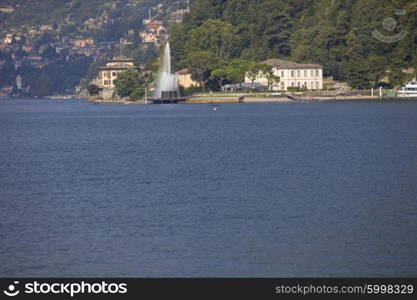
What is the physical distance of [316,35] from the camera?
428 ft

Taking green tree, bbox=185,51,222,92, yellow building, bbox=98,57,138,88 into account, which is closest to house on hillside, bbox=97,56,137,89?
yellow building, bbox=98,57,138,88

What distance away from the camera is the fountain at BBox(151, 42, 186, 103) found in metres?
132

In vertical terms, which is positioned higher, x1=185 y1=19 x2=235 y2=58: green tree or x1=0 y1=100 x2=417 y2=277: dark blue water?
x1=185 y1=19 x2=235 y2=58: green tree

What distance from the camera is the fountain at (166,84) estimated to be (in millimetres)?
131875

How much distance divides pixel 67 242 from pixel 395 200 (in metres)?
9.40

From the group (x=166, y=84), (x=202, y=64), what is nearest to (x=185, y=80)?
(x=166, y=84)

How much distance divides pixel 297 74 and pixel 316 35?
6350mm

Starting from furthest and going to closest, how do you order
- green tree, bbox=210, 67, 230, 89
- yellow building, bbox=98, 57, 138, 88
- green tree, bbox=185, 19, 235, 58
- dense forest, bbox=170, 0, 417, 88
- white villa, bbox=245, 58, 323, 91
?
yellow building, bbox=98, 57, 138, 88, green tree, bbox=185, 19, 235, 58, green tree, bbox=210, 67, 230, 89, white villa, bbox=245, 58, 323, 91, dense forest, bbox=170, 0, 417, 88

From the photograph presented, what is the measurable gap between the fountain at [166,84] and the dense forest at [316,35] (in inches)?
82.6

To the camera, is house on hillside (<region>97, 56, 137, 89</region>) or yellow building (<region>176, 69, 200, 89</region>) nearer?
yellow building (<region>176, 69, 200, 89</region>)

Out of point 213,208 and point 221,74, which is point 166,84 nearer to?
point 221,74

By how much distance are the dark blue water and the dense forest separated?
62355 mm

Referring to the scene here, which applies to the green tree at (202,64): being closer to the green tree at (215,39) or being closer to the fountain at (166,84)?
the fountain at (166,84)

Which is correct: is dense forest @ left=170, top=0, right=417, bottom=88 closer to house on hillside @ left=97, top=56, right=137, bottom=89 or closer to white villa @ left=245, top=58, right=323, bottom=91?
white villa @ left=245, top=58, right=323, bottom=91
